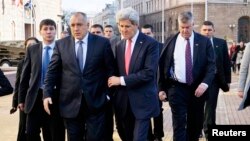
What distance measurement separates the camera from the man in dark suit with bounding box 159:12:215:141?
6.64 meters

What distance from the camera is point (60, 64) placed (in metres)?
5.78

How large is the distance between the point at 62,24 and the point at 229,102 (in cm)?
5809

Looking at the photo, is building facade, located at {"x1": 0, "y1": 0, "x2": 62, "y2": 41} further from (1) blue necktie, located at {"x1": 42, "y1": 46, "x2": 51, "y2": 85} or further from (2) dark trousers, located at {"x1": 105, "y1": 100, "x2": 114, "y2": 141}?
(2) dark trousers, located at {"x1": 105, "y1": 100, "x2": 114, "y2": 141}

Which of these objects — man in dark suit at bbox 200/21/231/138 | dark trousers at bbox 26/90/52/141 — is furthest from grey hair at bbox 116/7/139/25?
man in dark suit at bbox 200/21/231/138

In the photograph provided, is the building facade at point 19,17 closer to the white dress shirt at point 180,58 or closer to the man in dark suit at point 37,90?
the man in dark suit at point 37,90

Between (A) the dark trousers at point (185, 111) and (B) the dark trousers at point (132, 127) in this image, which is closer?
(B) the dark trousers at point (132, 127)

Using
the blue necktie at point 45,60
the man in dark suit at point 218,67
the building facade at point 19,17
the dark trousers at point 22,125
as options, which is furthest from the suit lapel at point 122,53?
the building facade at point 19,17

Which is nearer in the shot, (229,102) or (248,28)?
(229,102)

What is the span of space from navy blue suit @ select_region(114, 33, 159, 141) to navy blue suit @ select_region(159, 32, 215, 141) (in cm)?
90

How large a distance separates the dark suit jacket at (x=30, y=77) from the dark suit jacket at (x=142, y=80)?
4.13 feet

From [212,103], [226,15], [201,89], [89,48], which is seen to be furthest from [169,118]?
[226,15]

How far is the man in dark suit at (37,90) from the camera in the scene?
6391 millimetres

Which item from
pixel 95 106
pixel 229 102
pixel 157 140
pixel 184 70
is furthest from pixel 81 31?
pixel 229 102

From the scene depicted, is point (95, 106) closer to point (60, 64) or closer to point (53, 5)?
point (60, 64)
